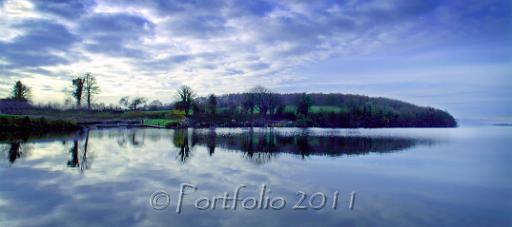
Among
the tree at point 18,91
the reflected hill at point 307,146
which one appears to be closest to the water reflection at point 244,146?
the reflected hill at point 307,146

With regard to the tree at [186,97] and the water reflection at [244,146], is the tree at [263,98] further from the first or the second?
the water reflection at [244,146]

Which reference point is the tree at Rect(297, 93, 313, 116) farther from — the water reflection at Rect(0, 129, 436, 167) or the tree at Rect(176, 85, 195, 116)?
the water reflection at Rect(0, 129, 436, 167)

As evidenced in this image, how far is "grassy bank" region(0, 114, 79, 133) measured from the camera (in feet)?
113

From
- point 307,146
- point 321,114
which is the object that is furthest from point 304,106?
point 307,146

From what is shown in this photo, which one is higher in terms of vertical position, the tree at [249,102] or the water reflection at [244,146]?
the tree at [249,102]

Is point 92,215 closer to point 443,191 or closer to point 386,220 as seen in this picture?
point 386,220

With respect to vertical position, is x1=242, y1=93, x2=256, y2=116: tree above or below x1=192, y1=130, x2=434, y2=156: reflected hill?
above

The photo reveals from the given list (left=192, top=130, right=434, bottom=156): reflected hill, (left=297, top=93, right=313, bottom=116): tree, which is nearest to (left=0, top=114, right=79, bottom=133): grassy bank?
(left=192, top=130, right=434, bottom=156): reflected hill

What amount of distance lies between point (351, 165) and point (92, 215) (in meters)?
12.3

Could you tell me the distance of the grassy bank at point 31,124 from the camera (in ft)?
113

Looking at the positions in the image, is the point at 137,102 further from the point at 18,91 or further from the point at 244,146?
the point at 244,146

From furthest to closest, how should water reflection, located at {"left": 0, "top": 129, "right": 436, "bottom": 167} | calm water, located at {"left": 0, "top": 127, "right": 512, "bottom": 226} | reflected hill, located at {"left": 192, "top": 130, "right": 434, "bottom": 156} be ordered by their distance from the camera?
reflected hill, located at {"left": 192, "top": 130, "right": 434, "bottom": 156}, water reflection, located at {"left": 0, "top": 129, "right": 436, "bottom": 167}, calm water, located at {"left": 0, "top": 127, "right": 512, "bottom": 226}

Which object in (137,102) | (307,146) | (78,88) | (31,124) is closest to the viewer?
(307,146)

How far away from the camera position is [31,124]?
37625mm
